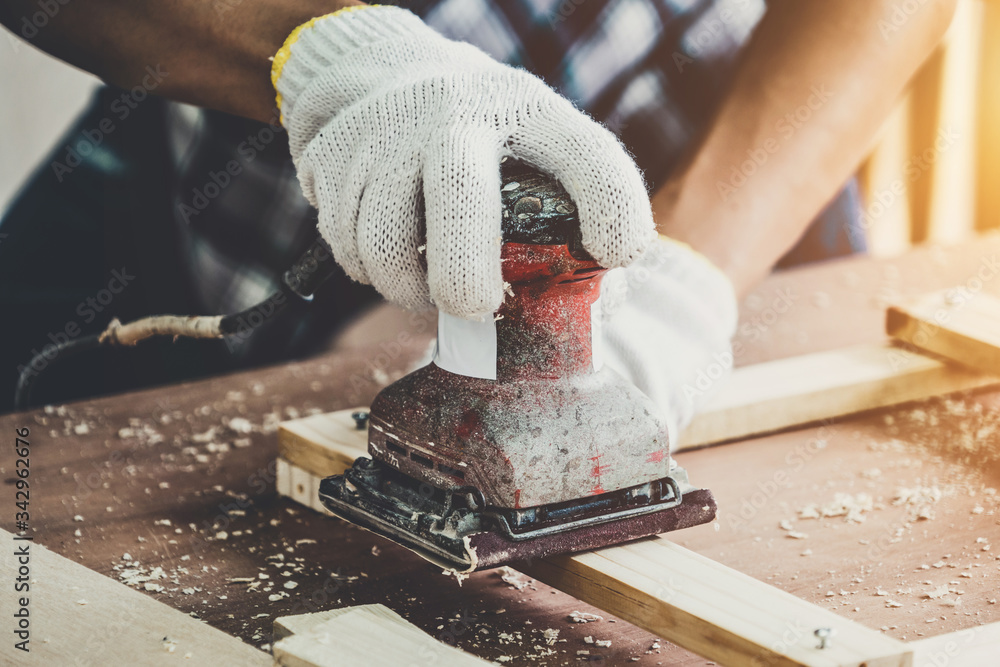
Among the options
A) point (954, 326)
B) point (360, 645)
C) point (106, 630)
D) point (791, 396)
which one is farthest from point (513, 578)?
point (954, 326)

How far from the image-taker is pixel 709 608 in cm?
81

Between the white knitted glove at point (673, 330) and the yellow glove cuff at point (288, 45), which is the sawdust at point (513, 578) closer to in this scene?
the white knitted glove at point (673, 330)

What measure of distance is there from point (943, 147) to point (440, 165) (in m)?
2.38

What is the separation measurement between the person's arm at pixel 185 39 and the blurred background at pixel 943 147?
110 cm

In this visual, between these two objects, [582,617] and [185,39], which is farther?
[185,39]

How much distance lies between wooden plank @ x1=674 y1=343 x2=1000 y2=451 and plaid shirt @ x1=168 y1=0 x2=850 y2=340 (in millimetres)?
534

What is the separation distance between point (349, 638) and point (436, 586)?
Answer: 18 cm

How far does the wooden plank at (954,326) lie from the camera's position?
1.39 meters

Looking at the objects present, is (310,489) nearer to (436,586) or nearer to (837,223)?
(436,586)

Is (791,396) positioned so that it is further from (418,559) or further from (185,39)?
(185,39)

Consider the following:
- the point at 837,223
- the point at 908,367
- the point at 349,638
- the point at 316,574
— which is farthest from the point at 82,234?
the point at 837,223

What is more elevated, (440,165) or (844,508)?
(440,165)

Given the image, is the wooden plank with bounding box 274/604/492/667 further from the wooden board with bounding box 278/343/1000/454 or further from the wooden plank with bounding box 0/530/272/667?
the wooden board with bounding box 278/343/1000/454

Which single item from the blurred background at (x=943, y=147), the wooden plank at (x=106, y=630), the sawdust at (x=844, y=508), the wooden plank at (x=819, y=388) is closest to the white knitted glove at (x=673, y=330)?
the wooden plank at (x=819, y=388)
